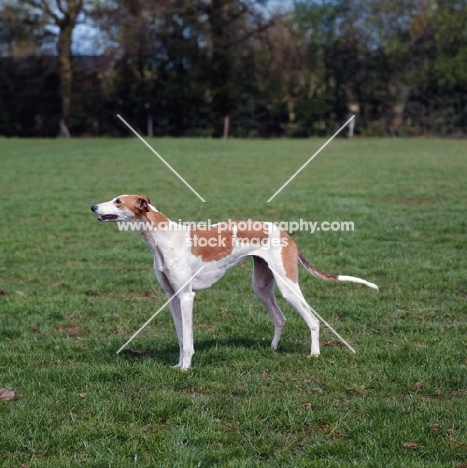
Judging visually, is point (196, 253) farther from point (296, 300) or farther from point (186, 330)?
point (296, 300)

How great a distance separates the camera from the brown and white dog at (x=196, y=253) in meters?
6.30

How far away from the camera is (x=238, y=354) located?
6.62 m

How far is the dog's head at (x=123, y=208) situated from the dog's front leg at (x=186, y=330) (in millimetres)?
856

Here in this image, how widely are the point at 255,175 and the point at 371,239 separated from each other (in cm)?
1011

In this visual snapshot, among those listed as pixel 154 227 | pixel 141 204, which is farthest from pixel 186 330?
pixel 141 204

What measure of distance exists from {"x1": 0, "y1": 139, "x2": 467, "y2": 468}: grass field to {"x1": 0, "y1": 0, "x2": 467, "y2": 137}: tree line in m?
27.7

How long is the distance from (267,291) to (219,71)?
124ft

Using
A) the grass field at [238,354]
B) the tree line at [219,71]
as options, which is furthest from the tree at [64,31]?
the grass field at [238,354]

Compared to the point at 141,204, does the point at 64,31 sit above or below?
above

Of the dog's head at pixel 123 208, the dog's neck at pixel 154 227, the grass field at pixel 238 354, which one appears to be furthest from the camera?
the dog's neck at pixel 154 227

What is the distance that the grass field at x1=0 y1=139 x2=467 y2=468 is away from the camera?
4.82 meters

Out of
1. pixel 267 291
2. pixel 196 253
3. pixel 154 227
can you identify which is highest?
pixel 154 227

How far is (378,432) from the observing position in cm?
491

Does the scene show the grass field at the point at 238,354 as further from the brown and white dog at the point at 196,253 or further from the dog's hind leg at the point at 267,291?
the brown and white dog at the point at 196,253
